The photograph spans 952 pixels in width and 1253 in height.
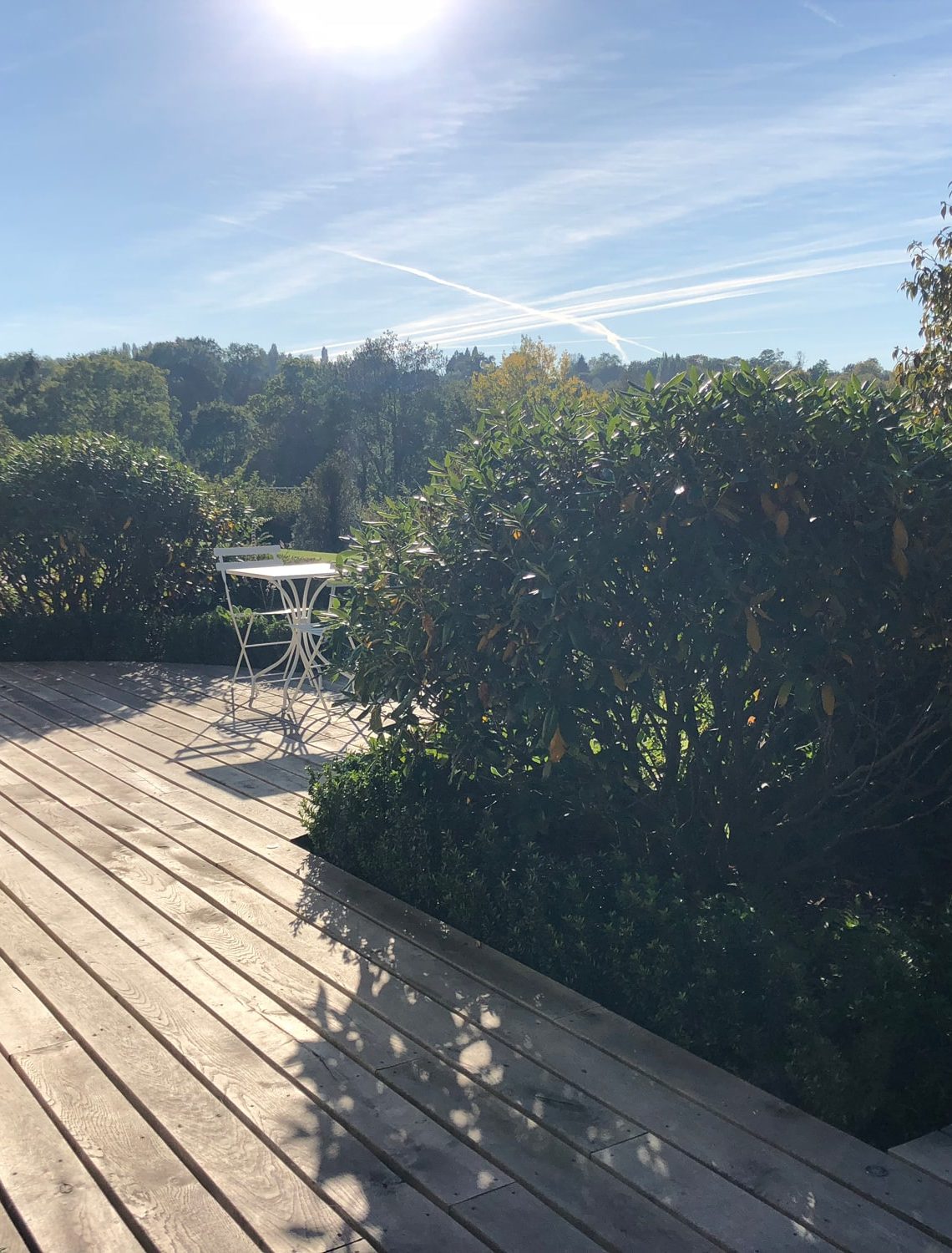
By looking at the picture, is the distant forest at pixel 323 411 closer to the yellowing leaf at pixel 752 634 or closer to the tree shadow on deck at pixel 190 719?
the tree shadow on deck at pixel 190 719

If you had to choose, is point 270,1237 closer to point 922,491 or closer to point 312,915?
point 312,915

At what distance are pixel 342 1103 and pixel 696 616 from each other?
4.59 ft

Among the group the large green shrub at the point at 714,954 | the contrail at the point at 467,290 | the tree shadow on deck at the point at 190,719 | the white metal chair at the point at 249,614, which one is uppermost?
the contrail at the point at 467,290

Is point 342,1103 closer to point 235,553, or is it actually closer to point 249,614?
point 235,553

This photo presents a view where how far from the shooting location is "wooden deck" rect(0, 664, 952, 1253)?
1.76 m

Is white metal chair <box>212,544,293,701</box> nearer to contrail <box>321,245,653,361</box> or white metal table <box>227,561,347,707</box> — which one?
white metal table <box>227,561,347,707</box>

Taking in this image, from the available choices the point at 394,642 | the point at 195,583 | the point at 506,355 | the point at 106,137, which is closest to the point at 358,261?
the point at 506,355

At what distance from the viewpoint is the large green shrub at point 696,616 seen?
8.18 ft

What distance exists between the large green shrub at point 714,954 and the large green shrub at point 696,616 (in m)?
0.24

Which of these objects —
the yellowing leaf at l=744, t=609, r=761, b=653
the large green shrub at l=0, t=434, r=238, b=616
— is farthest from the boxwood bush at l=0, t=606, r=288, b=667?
the yellowing leaf at l=744, t=609, r=761, b=653

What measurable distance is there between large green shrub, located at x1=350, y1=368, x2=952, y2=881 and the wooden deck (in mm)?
694

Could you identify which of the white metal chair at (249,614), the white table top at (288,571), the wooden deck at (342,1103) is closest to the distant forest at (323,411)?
the white metal chair at (249,614)

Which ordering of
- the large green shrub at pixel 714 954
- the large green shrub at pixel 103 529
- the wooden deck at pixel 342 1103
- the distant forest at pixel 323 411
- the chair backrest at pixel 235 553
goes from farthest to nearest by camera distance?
the distant forest at pixel 323 411, the large green shrub at pixel 103 529, the chair backrest at pixel 235 553, the large green shrub at pixel 714 954, the wooden deck at pixel 342 1103

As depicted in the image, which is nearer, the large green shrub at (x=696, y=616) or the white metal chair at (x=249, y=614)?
the large green shrub at (x=696, y=616)
